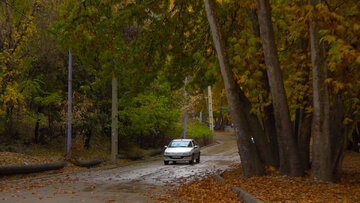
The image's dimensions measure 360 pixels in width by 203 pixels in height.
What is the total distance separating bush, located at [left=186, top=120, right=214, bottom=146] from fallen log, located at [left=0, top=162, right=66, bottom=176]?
30375mm

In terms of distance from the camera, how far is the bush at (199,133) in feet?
169

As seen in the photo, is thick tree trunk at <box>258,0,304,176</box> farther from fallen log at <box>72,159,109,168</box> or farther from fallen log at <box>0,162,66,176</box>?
fallen log at <box>72,159,109,168</box>

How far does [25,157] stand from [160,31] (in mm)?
9544

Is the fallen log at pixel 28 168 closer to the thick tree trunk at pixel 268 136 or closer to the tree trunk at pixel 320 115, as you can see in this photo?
Result: the thick tree trunk at pixel 268 136

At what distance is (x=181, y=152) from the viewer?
28.3 meters

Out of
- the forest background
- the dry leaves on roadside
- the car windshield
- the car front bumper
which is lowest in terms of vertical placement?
the dry leaves on roadside

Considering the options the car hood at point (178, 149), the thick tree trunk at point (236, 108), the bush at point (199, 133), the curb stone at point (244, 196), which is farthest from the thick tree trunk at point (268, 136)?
the bush at point (199, 133)

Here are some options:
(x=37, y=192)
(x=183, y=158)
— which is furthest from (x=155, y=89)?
(x=37, y=192)

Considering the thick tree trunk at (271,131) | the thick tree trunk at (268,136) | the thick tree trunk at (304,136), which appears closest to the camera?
the thick tree trunk at (304,136)

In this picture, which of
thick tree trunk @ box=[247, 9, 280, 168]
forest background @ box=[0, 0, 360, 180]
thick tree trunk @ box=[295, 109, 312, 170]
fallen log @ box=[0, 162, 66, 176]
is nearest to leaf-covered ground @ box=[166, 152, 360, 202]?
thick tree trunk @ box=[247, 9, 280, 168]

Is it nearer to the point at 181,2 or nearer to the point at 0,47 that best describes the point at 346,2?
the point at 181,2

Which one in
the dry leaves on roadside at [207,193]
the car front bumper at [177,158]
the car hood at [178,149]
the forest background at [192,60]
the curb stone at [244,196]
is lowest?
the dry leaves on roadside at [207,193]

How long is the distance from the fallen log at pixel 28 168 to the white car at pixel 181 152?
7.91 meters

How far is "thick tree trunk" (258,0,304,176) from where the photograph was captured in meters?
13.8
